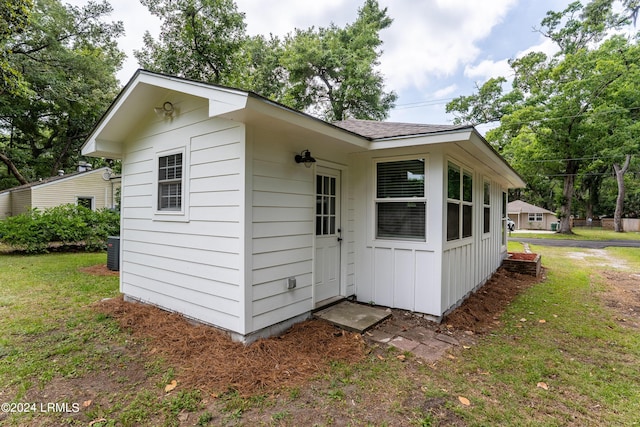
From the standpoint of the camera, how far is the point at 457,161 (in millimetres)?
4590

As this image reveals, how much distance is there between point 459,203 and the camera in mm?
4742

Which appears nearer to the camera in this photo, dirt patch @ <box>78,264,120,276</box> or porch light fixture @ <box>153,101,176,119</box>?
porch light fixture @ <box>153,101,176,119</box>

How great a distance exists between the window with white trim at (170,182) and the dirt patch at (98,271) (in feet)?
13.4

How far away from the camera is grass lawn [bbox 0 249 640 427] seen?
229 cm

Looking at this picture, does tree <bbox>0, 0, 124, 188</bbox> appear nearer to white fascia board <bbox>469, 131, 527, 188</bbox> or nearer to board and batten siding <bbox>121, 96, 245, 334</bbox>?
board and batten siding <bbox>121, 96, 245, 334</bbox>

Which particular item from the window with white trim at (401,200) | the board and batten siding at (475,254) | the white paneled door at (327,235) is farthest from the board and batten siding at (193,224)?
the board and batten siding at (475,254)

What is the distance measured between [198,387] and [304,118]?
8.99ft

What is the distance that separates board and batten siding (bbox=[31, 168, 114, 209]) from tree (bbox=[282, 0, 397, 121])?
10.8m

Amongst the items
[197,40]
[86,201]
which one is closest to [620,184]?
[197,40]

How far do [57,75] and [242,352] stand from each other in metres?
18.2

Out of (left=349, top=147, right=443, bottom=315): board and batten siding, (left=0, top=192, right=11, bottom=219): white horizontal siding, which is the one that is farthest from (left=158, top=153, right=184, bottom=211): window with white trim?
(left=0, top=192, right=11, bottom=219): white horizontal siding

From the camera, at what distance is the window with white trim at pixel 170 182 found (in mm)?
4070

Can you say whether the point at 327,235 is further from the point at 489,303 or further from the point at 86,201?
the point at 86,201

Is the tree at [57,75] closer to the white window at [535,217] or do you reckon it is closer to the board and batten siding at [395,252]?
the board and batten siding at [395,252]
